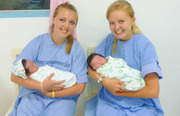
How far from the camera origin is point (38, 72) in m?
1.23

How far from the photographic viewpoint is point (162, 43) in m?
1.62

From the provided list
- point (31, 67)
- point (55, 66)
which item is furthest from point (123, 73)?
point (31, 67)

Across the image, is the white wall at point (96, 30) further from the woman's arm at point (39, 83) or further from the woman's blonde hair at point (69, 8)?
the woman's arm at point (39, 83)

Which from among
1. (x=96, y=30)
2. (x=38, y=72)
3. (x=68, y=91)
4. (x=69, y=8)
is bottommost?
(x=68, y=91)

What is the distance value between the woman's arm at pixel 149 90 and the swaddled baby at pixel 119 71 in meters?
0.04

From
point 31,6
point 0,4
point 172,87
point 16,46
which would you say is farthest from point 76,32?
point 172,87

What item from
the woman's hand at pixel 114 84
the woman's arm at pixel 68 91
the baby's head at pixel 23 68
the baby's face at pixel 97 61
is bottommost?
the woman's arm at pixel 68 91

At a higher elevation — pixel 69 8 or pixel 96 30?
pixel 69 8

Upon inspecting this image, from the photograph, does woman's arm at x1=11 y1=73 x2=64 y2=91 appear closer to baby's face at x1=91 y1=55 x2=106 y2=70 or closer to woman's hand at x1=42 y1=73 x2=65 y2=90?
woman's hand at x1=42 y1=73 x2=65 y2=90

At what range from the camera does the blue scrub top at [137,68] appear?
1.17 m

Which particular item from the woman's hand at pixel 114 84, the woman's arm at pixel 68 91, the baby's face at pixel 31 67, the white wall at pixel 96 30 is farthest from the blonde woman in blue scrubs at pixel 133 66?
the baby's face at pixel 31 67

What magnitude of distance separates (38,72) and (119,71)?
55 cm

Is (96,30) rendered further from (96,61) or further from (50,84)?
(50,84)

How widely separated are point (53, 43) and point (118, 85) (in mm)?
568
